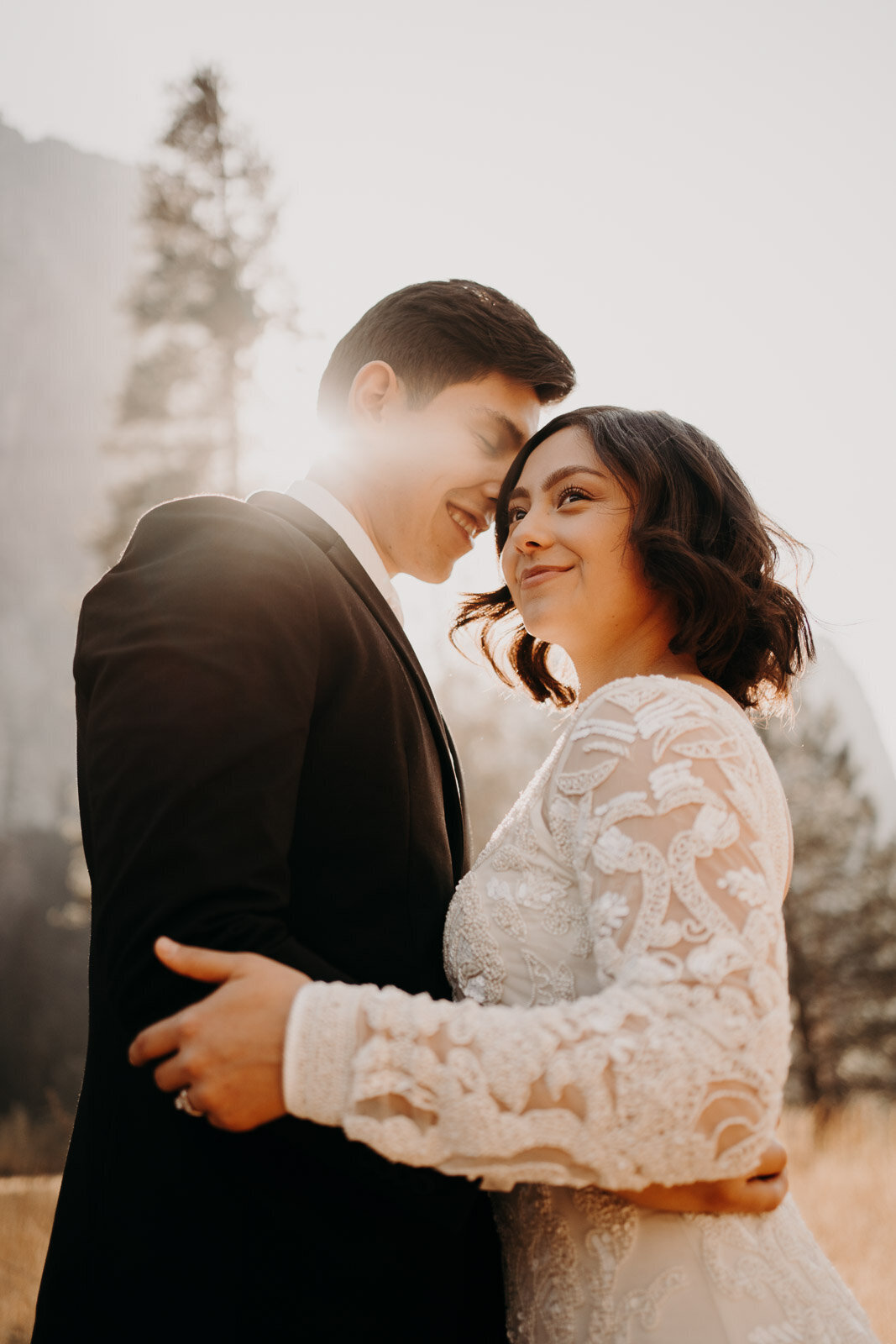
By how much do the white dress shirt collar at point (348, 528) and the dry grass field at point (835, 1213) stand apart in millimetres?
5107

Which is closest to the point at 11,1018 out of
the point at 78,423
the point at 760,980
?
the point at 760,980

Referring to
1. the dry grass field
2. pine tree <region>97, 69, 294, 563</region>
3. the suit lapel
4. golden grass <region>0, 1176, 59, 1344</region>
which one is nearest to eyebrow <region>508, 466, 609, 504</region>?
the suit lapel

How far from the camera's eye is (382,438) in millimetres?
2562

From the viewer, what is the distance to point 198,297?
13.2 meters

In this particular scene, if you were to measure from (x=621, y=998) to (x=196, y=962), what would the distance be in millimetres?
591

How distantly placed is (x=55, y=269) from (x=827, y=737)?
40170mm

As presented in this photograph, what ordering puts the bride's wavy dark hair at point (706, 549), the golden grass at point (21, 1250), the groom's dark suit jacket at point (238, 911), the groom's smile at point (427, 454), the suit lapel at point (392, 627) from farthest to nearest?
1. the golden grass at point (21, 1250)
2. the groom's smile at point (427, 454)
3. the bride's wavy dark hair at point (706, 549)
4. the suit lapel at point (392, 627)
5. the groom's dark suit jacket at point (238, 911)

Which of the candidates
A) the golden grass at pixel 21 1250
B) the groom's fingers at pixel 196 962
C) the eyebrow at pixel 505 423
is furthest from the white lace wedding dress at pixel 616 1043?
the golden grass at pixel 21 1250

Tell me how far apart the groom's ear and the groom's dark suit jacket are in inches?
38.6

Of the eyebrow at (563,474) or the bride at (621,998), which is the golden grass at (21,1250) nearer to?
the bride at (621,998)

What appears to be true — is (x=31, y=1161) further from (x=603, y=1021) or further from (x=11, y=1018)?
(x=603, y=1021)

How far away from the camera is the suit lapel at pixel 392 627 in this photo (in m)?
1.92

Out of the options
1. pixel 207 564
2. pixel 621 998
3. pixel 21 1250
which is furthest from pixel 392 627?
pixel 21 1250

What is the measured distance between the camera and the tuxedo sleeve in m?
1.24
